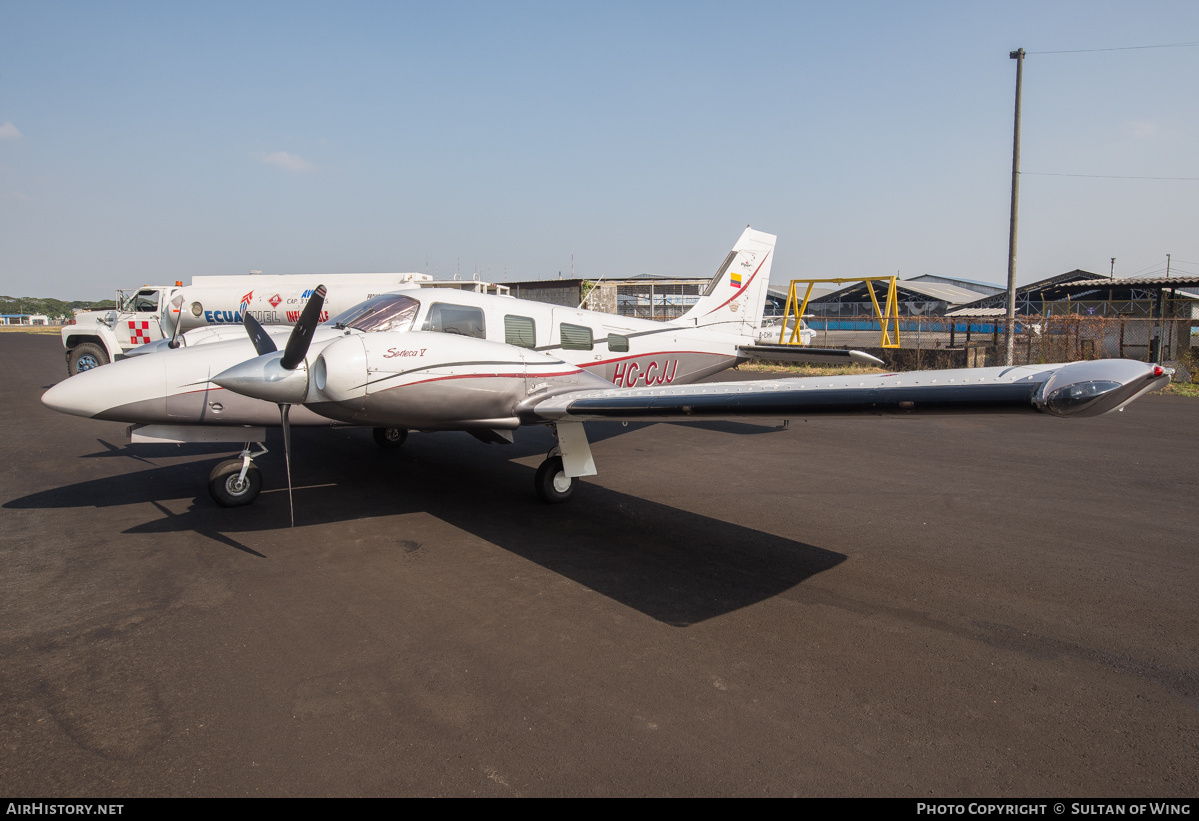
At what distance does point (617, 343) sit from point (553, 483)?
129 inches

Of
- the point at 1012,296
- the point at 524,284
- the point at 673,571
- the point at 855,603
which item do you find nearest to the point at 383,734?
the point at 673,571

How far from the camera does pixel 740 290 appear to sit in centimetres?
1278

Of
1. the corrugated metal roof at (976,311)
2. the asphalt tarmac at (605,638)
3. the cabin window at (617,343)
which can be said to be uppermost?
the corrugated metal roof at (976,311)

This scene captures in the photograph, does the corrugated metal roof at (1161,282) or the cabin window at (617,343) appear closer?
the cabin window at (617,343)

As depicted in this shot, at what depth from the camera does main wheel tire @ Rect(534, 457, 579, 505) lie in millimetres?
7434

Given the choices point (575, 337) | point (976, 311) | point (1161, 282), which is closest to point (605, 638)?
point (575, 337)

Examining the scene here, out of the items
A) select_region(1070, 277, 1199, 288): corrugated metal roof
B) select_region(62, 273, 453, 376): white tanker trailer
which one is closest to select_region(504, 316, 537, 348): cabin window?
select_region(62, 273, 453, 376): white tanker trailer

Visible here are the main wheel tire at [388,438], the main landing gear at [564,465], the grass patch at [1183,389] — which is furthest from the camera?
the grass patch at [1183,389]

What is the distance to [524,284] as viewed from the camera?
38.8 m

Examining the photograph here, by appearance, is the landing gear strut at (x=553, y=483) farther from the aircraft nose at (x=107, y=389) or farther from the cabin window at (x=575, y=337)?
the aircraft nose at (x=107, y=389)

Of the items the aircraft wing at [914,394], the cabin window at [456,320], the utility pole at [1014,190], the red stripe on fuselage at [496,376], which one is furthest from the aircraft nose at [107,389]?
the utility pole at [1014,190]

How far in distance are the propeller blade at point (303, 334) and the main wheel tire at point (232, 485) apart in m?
1.95

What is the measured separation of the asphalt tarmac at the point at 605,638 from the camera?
3.04 metres

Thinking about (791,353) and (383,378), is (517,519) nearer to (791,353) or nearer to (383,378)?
(383,378)
